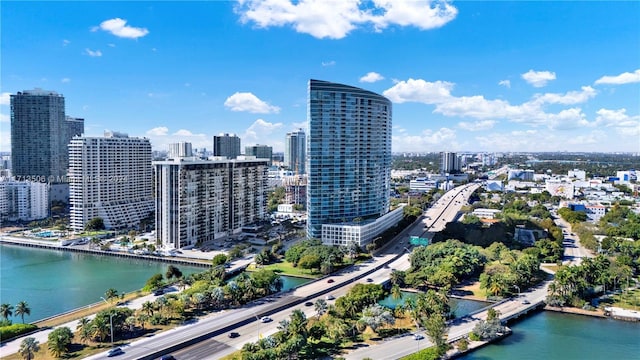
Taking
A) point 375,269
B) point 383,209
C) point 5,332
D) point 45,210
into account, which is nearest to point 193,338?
point 5,332

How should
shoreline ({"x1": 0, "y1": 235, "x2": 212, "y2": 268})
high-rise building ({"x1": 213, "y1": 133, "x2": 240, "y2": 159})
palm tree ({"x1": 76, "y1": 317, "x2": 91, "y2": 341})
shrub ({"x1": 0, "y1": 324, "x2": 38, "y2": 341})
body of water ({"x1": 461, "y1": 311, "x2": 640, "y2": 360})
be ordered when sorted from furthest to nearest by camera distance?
high-rise building ({"x1": 213, "y1": 133, "x2": 240, "y2": 159}), shoreline ({"x1": 0, "y1": 235, "x2": 212, "y2": 268}), body of water ({"x1": 461, "y1": 311, "x2": 640, "y2": 360}), shrub ({"x1": 0, "y1": 324, "x2": 38, "y2": 341}), palm tree ({"x1": 76, "y1": 317, "x2": 91, "y2": 341})

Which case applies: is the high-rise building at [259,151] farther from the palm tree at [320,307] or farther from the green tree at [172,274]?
the palm tree at [320,307]

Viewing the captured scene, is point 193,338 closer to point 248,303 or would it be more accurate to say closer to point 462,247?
point 248,303

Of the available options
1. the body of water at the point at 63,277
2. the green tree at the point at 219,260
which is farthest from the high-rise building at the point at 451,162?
the body of water at the point at 63,277

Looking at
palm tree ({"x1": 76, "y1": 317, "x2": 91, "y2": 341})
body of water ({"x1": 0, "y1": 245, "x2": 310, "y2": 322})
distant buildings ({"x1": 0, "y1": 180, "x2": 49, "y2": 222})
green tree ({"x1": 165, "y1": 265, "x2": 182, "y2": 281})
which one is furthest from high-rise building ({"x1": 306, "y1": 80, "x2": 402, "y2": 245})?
distant buildings ({"x1": 0, "y1": 180, "x2": 49, "y2": 222})

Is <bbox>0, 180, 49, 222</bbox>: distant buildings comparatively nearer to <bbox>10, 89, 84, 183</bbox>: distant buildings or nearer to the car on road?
<bbox>10, 89, 84, 183</bbox>: distant buildings

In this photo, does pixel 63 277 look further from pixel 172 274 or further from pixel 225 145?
pixel 225 145

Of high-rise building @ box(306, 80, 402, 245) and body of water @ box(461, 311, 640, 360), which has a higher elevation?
high-rise building @ box(306, 80, 402, 245)
